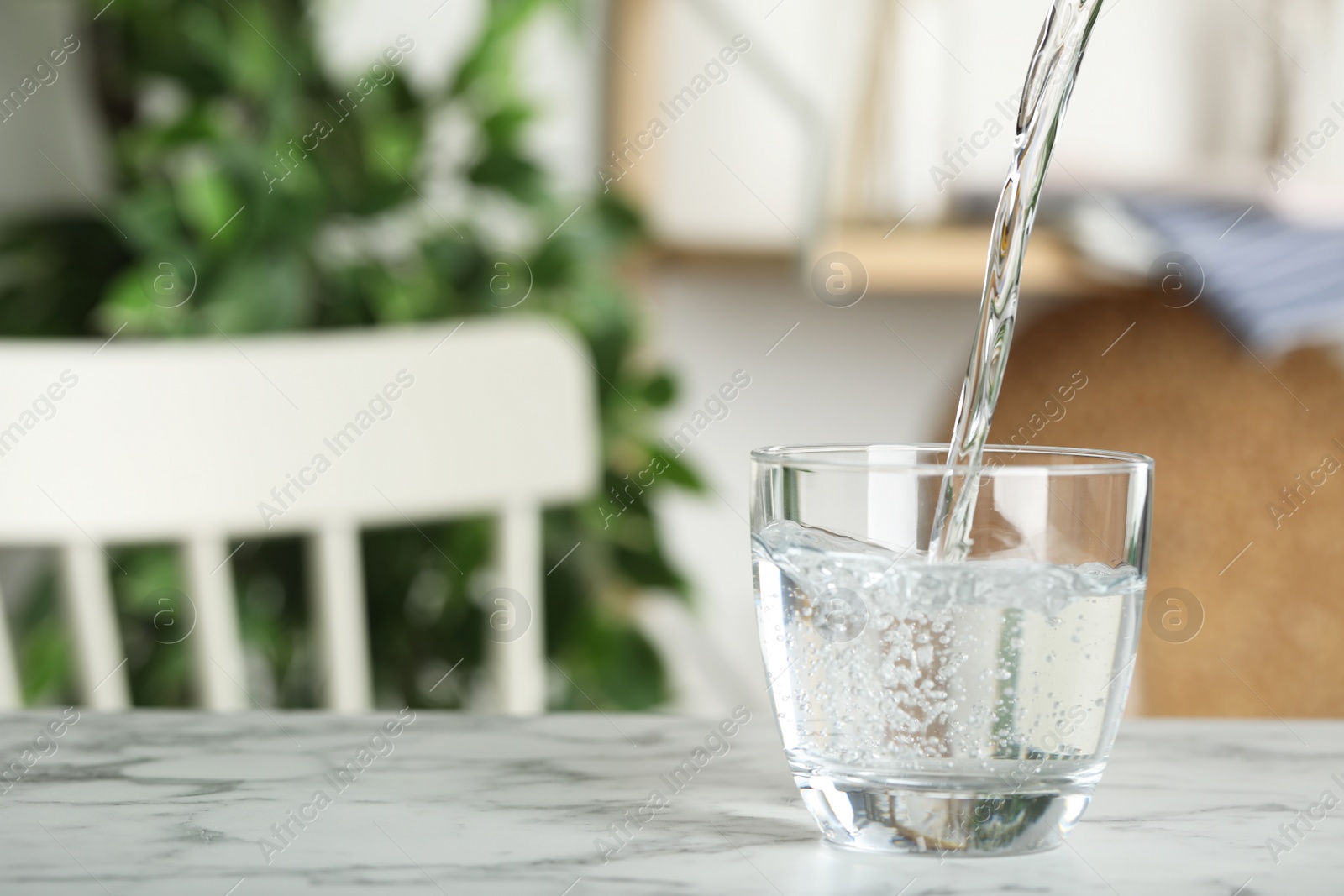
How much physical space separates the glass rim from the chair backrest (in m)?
0.33

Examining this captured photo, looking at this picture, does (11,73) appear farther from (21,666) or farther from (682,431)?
(682,431)

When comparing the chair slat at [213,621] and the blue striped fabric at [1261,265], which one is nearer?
the chair slat at [213,621]

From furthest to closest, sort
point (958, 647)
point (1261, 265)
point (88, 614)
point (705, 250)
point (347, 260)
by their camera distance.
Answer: point (705, 250) < point (1261, 265) < point (347, 260) < point (88, 614) < point (958, 647)

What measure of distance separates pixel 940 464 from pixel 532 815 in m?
0.15

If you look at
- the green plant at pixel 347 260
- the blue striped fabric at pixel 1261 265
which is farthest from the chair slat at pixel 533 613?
the blue striped fabric at pixel 1261 265

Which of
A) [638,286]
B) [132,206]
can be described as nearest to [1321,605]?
[638,286]

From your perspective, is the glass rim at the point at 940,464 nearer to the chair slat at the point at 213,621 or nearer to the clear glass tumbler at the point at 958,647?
the clear glass tumbler at the point at 958,647

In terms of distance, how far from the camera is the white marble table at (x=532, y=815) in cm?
33

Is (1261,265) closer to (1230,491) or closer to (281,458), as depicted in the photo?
(1230,491)

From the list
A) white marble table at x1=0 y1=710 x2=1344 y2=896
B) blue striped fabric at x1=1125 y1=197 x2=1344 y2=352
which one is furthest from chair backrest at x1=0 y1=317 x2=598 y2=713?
blue striped fabric at x1=1125 y1=197 x2=1344 y2=352

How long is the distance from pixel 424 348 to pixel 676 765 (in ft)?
1.37

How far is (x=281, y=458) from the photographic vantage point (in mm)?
786

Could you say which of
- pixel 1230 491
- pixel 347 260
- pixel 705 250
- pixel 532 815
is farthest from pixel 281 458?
pixel 1230 491

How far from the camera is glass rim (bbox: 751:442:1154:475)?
0.34 meters
